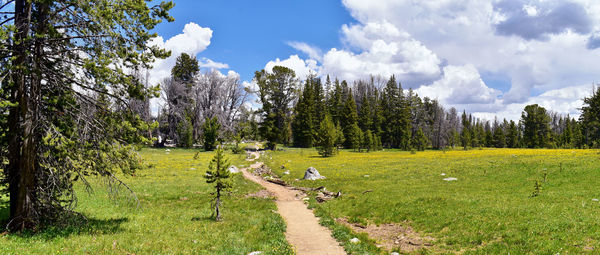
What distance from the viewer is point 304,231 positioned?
14.7 metres

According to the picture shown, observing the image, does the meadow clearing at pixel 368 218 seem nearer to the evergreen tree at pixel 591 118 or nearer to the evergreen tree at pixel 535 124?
the evergreen tree at pixel 591 118

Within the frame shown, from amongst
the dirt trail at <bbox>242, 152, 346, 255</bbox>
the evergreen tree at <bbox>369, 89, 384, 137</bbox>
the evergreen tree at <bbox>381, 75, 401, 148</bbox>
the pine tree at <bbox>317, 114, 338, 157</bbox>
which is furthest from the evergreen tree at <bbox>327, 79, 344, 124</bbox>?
the dirt trail at <bbox>242, 152, 346, 255</bbox>

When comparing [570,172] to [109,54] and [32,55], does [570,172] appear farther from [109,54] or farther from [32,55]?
[32,55]

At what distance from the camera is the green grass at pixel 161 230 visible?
381 inches

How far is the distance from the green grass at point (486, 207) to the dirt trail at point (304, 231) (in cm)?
66

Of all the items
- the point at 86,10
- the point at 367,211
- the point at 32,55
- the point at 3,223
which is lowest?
the point at 367,211

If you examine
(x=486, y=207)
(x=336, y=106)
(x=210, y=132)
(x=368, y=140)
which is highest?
(x=336, y=106)

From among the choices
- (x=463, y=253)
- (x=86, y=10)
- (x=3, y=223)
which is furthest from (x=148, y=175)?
(x=463, y=253)

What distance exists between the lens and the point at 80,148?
34.0ft

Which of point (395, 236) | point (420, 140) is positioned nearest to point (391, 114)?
point (420, 140)

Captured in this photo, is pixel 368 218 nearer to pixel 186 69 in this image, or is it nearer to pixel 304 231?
pixel 304 231

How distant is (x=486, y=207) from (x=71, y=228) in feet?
63.2

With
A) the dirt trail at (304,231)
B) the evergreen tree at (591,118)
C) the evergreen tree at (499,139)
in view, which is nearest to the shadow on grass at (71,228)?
the dirt trail at (304,231)

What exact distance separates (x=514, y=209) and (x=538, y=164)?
19.9 metres
